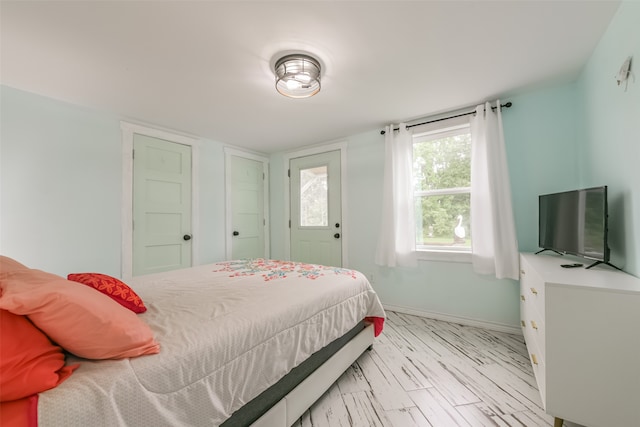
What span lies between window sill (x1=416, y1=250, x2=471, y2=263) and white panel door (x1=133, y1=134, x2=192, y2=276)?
298 centimetres

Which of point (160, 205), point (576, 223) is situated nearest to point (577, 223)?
point (576, 223)

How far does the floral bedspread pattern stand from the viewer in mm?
2168

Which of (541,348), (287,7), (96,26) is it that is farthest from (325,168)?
(541,348)

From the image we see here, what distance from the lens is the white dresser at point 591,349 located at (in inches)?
47.5

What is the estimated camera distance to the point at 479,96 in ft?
8.41

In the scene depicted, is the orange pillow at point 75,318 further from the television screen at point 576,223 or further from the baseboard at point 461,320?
the baseboard at point 461,320

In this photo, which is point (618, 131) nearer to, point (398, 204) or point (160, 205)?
point (398, 204)

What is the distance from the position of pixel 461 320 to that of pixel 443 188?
4.92 ft

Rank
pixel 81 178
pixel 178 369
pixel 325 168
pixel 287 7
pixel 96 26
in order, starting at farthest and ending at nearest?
pixel 325 168
pixel 81 178
pixel 96 26
pixel 287 7
pixel 178 369

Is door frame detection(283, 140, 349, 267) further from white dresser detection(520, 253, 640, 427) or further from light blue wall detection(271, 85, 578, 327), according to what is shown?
white dresser detection(520, 253, 640, 427)

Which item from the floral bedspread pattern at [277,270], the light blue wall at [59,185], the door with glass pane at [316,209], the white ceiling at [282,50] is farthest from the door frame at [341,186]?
the light blue wall at [59,185]

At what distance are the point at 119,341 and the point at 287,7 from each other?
1779mm

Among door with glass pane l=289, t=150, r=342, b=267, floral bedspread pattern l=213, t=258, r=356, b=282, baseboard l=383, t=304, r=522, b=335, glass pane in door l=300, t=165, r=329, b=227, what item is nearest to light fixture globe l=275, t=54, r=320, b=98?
floral bedspread pattern l=213, t=258, r=356, b=282

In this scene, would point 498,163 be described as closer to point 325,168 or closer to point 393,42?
point 393,42
